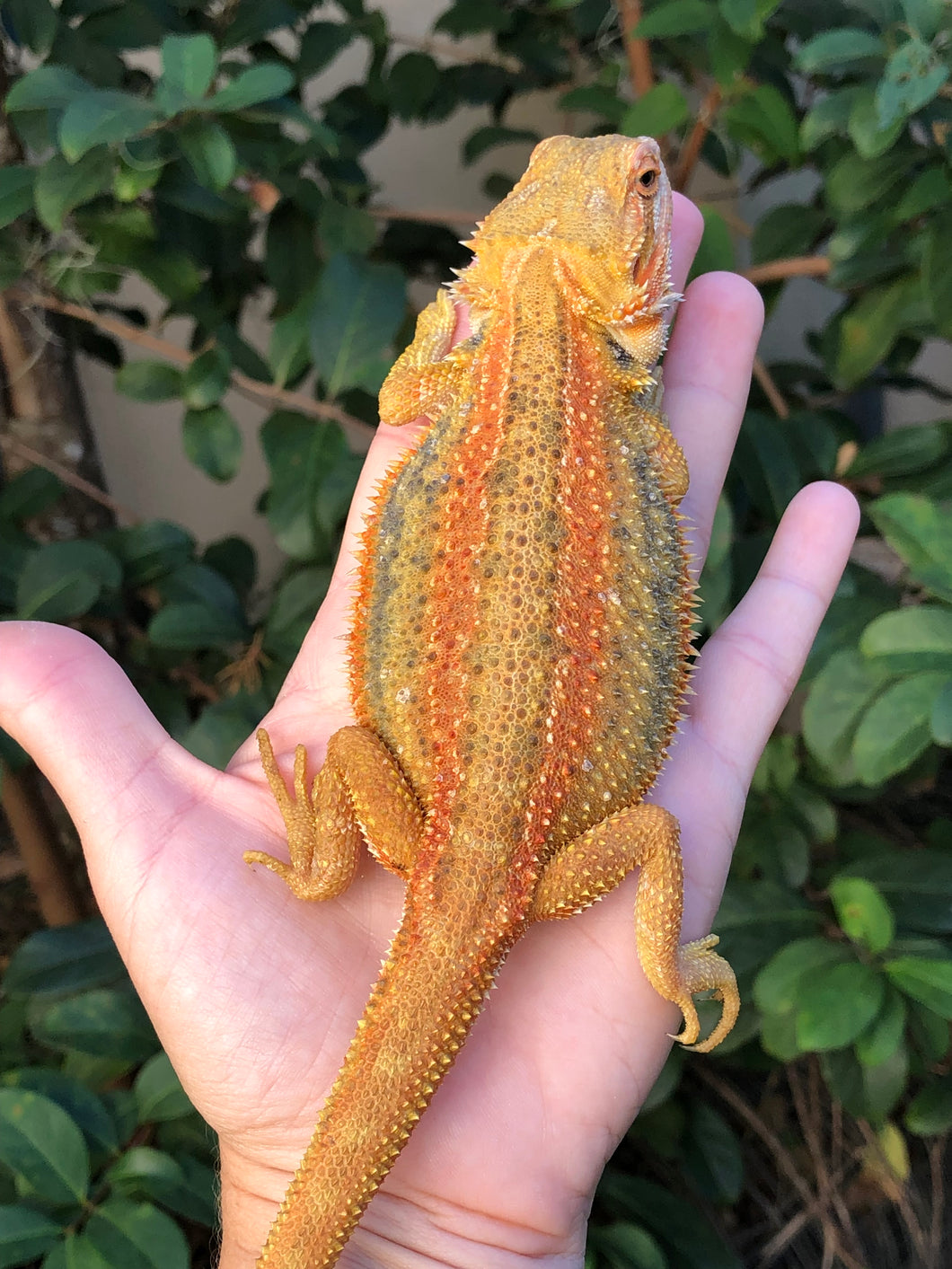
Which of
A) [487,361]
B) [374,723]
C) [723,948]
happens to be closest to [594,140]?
[487,361]

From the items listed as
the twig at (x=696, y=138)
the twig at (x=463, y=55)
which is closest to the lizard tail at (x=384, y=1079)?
the twig at (x=696, y=138)

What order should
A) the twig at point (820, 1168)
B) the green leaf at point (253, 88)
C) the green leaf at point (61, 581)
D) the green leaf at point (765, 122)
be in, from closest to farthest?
the green leaf at point (253, 88)
the green leaf at point (61, 581)
the green leaf at point (765, 122)
the twig at point (820, 1168)

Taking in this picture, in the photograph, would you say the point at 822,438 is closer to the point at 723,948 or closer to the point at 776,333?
the point at 723,948

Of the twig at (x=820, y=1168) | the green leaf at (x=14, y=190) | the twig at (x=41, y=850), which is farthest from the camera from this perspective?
the twig at (x=820, y=1168)

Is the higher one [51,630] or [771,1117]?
[51,630]

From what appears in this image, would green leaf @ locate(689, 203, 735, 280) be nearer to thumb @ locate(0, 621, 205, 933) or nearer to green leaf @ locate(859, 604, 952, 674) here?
green leaf @ locate(859, 604, 952, 674)

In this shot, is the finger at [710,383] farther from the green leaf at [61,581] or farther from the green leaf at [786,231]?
the green leaf at [61,581]

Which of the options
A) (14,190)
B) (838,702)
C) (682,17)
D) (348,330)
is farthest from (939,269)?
(14,190)
